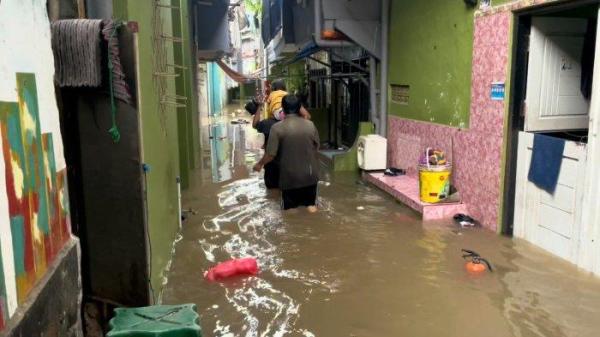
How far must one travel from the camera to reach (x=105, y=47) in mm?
3154

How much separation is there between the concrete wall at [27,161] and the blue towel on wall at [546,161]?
481 centimetres

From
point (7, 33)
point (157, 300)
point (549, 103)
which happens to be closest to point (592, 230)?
point (549, 103)

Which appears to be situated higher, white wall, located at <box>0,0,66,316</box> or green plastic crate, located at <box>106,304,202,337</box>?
white wall, located at <box>0,0,66,316</box>

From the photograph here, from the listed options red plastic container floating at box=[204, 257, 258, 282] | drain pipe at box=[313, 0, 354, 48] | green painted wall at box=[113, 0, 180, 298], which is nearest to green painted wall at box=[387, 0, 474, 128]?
drain pipe at box=[313, 0, 354, 48]

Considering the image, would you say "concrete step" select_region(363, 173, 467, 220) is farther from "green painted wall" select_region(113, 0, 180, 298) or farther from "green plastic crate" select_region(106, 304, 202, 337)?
"green plastic crate" select_region(106, 304, 202, 337)

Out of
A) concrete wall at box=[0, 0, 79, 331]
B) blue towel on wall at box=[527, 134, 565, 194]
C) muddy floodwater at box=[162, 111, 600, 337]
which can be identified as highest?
concrete wall at box=[0, 0, 79, 331]

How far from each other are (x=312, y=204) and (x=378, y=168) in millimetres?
2631

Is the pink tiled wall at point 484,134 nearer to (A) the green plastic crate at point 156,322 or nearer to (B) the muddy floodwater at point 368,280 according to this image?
(B) the muddy floodwater at point 368,280

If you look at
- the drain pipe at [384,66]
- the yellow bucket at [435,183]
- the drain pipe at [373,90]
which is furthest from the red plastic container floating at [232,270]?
the drain pipe at [373,90]

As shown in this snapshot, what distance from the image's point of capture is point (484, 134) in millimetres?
6719

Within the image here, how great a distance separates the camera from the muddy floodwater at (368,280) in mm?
4102

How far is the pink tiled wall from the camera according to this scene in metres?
6.29

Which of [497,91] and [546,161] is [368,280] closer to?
[546,161]

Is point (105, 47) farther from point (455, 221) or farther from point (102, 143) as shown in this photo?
point (455, 221)
